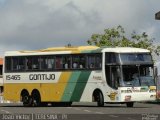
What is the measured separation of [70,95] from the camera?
1470 inches

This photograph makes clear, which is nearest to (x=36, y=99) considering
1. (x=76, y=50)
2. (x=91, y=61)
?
(x=76, y=50)

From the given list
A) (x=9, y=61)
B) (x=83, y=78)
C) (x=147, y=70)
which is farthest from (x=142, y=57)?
(x=9, y=61)

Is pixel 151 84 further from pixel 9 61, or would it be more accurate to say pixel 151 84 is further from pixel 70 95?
pixel 9 61

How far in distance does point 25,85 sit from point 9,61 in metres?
1.83

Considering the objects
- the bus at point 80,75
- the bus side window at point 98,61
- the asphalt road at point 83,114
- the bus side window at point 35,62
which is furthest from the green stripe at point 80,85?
the asphalt road at point 83,114

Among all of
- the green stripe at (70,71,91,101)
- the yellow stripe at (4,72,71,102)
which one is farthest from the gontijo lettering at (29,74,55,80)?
the green stripe at (70,71,91,101)

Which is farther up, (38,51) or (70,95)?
(38,51)

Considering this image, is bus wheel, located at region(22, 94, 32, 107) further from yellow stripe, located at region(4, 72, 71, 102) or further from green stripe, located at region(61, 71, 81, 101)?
green stripe, located at region(61, 71, 81, 101)

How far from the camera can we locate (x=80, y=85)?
120ft

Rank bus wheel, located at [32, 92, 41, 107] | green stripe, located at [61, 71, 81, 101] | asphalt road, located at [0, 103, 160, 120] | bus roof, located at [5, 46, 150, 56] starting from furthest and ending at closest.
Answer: bus wheel, located at [32, 92, 41, 107]
green stripe, located at [61, 71, 81, 101]
bus roof, located at [5, 46, 150, 56]
asphalt road, located at [0, 103, 160, 120]

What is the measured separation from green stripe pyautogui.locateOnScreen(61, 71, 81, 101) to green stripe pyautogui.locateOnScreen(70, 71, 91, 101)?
7.0 inches

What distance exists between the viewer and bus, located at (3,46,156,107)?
35.0 metres

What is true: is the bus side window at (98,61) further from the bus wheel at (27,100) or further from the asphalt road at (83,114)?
the bus wheel at (27,100)

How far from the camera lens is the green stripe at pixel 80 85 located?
3616 cm
